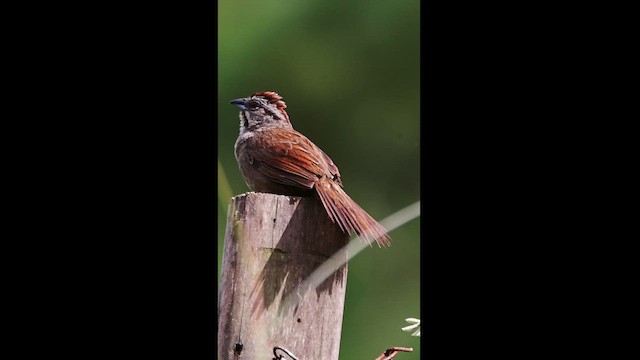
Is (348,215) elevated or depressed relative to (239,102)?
depressed

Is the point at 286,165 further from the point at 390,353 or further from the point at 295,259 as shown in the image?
the point at 390,353

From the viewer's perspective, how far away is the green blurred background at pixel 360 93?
11.7ft

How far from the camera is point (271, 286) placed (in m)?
3.28

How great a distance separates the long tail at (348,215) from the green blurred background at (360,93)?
0.05m

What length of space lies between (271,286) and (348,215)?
428 millimetres

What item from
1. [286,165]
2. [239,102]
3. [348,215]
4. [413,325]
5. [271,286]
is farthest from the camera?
[239,102]

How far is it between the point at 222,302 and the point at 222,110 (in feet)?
2.89

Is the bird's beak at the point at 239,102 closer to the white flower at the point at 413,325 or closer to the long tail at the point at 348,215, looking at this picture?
the long tail at the point at 348,215

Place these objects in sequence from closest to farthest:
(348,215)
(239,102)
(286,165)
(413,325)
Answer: (348,215) → (413,325) → (286,165) → (239,102)

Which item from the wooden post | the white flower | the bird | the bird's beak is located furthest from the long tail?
the bird's beak

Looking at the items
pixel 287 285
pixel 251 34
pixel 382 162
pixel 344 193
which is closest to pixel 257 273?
pixel 287 285

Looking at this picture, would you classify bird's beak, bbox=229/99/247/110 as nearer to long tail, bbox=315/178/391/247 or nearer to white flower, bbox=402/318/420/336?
long tail, bbox=315/178/391/247

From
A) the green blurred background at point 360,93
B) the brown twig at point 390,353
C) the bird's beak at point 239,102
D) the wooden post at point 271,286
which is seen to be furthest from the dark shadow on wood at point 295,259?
the bird's beak at point 239,102

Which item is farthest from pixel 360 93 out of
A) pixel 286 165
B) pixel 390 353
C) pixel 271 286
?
pixel 390 353
